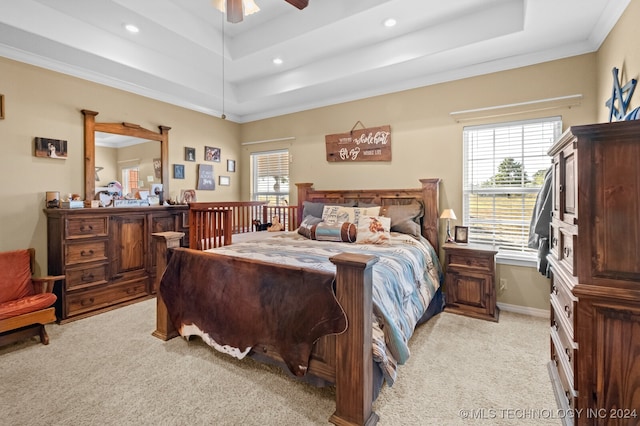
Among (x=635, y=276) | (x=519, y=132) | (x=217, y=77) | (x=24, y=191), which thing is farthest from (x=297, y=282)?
(x=217, y=77)

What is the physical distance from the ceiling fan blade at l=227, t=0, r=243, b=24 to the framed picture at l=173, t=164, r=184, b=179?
8.75 feet

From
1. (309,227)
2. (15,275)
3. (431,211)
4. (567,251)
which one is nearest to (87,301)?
(15,275)

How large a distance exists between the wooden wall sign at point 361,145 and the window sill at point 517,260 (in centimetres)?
175

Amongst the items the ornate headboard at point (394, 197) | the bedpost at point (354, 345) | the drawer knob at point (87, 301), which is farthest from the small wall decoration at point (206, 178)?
the bedpost at point (354, 345)

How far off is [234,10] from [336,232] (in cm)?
217

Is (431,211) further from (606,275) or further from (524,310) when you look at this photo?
(606,275)

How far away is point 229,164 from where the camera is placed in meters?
5.10

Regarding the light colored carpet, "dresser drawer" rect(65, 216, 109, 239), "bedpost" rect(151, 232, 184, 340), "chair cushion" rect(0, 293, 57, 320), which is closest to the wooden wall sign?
the light colored carpet

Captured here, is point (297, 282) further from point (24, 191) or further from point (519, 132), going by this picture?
point (24, 191)

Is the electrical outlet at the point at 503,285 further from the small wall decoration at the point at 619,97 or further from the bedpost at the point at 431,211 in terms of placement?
the small wall decoration at the point at 619,97

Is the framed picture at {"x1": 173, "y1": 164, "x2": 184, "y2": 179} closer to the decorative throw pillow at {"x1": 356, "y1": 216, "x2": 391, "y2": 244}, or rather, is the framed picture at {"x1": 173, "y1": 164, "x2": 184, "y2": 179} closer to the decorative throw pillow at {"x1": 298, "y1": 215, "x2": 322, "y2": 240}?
the decorative throw pillow at {"x1": 298, "y1": 215, "x2": 322, "y2": 240}

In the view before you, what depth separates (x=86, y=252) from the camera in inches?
121

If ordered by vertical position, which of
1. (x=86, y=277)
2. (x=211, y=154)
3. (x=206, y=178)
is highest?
(x=211, y=154)

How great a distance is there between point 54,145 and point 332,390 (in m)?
3.69
